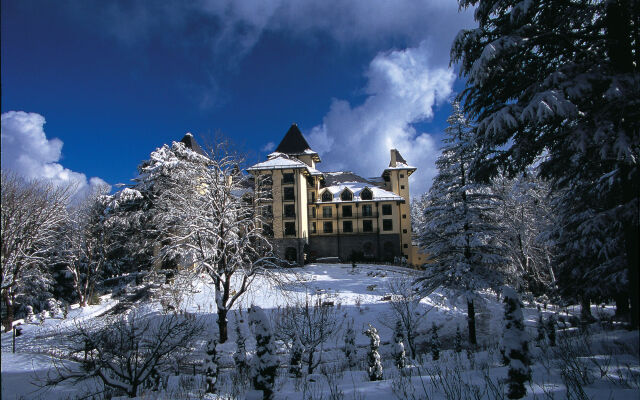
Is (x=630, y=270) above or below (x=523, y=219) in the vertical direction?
below

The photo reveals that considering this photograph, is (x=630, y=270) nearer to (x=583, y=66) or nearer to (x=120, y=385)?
(x=583, y=66)

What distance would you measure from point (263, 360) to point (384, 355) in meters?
10.9

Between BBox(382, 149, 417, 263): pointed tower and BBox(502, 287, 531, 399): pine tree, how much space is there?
3968 cm

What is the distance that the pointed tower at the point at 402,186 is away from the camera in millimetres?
43594

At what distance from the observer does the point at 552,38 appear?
6715mm

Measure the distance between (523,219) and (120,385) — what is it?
30.2 meters

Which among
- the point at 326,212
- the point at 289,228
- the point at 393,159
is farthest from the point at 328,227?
the point at 393,159

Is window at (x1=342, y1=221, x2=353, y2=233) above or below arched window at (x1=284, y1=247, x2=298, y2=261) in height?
above

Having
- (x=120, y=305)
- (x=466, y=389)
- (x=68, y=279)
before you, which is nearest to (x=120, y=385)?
Result: (x=466, y=389)

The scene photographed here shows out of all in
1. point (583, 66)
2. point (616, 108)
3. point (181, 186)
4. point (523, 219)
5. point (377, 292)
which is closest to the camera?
point (616, 108)

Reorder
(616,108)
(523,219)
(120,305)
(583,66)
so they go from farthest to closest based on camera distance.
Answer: (523,219)
(120,305)
(583,66)
(616,108)

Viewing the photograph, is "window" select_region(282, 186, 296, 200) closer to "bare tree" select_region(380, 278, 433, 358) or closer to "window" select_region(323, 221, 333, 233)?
"window" select_region(323, 221, 333, 233)

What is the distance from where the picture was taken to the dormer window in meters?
44.5

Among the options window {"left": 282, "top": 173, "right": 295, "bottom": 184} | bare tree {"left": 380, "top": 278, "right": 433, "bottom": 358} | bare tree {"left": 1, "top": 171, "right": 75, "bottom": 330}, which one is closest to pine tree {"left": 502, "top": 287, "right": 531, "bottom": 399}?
bare tree {"left": 380, "top": 278, "right": 433, "bottom": 358}
